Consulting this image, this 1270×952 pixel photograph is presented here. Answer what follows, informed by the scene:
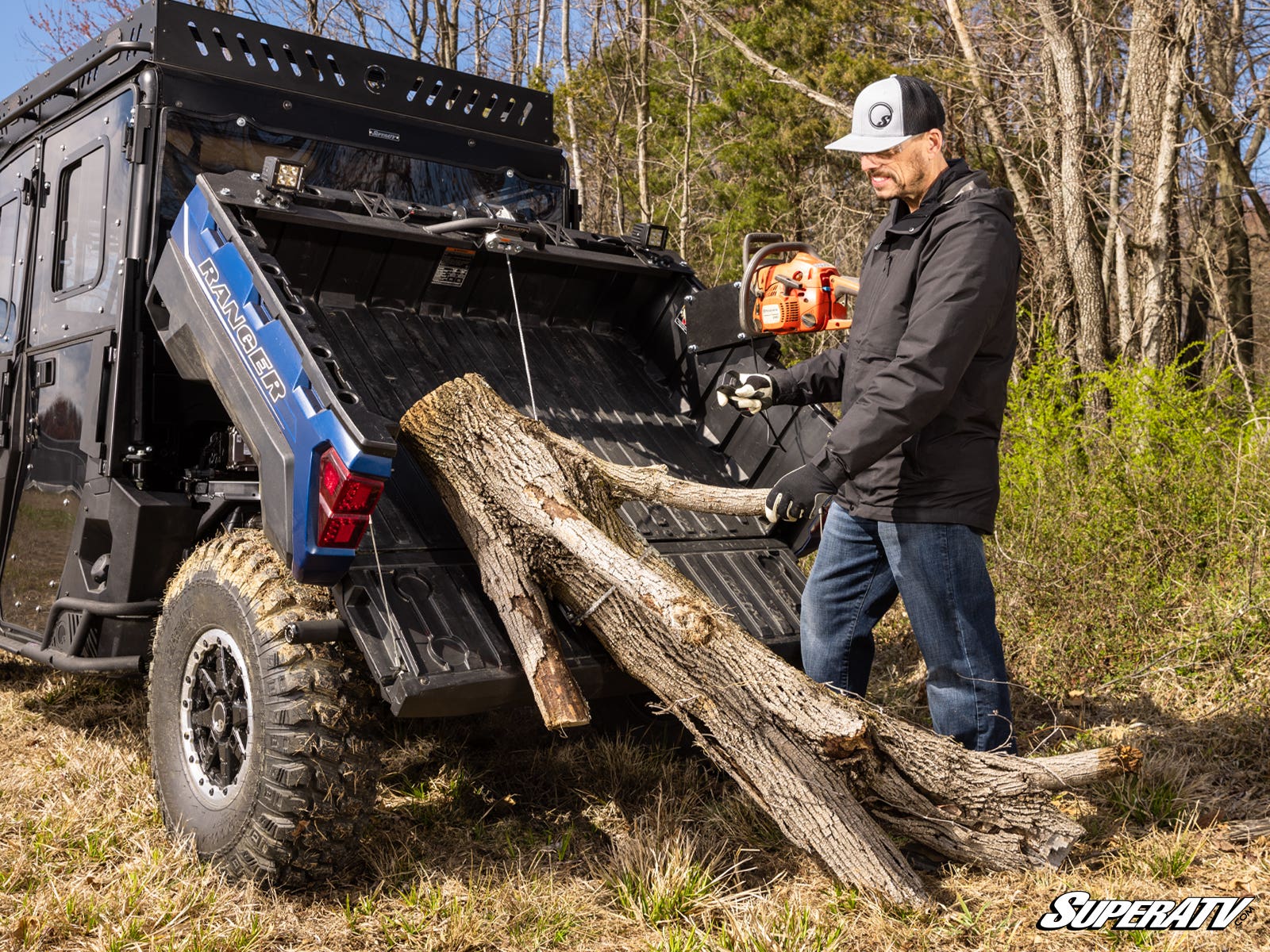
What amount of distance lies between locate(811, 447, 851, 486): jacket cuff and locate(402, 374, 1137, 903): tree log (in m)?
0.34

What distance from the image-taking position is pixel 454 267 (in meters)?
4.34

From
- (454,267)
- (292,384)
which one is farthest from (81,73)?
(292,384)

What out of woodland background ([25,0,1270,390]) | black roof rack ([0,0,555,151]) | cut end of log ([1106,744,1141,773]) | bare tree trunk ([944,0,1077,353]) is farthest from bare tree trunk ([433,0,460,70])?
cut end of log ([1106,744,1141,773])

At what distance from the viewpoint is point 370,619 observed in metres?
3.09

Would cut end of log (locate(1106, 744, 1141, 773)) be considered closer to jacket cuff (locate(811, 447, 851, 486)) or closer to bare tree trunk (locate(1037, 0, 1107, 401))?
jacket cuff (locate(811, 447, 851, 486))

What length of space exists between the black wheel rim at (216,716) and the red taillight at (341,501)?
504 mm

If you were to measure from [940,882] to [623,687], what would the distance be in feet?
3.46

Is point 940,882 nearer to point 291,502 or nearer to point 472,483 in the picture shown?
point 472,483

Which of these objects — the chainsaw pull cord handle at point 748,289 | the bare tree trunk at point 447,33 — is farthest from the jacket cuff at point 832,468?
the bare tree trunk at point 447,33

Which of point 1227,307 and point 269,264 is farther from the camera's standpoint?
point 1227,307

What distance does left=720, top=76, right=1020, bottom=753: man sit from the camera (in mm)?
3008

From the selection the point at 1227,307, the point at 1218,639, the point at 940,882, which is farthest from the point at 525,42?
the point at 940,882

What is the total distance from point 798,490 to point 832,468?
109mm

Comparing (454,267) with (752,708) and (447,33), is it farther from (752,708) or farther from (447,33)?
(447,33)
